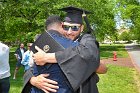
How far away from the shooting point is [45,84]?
3.27 meters

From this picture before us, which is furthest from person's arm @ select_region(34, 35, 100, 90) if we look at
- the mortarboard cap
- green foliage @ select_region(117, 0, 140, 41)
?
green foliage @ select_region(117, 0, 140, 41)

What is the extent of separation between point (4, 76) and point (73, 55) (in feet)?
12.7

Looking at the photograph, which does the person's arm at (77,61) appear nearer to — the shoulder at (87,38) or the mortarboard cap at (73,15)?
the shoulder at (87,38)

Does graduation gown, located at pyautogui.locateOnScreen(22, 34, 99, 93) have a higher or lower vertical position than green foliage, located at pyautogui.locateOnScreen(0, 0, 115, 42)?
higher

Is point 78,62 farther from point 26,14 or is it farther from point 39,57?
point 26,14

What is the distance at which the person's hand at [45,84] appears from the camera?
3.25m

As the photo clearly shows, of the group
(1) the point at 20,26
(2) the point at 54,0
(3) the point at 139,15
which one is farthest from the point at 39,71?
(3) the point at 139,15

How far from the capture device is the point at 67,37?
346cm

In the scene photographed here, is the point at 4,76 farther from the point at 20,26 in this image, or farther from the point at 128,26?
the point at 128,26

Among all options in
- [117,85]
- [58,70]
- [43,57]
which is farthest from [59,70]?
[117,85]

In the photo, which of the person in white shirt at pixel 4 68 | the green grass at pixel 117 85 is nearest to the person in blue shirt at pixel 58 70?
the person in white shirt at pixel 4 68

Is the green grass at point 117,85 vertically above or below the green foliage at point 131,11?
above

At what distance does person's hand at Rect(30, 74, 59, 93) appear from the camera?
128 inches

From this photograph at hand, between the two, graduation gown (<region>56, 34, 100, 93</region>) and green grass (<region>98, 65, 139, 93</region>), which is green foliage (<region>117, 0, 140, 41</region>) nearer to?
green grass (<region>98, 65, 139, 93</region>)
